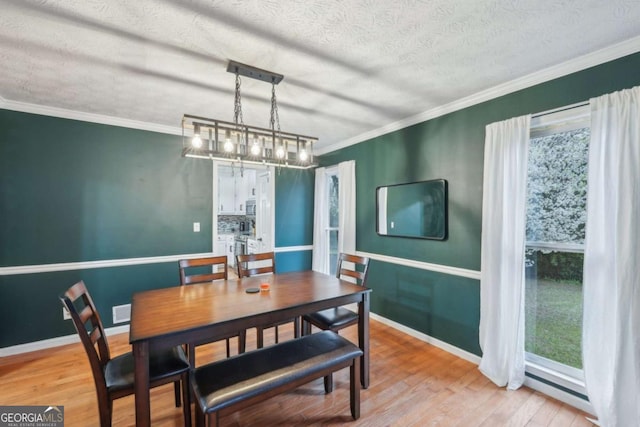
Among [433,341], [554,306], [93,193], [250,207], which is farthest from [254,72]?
[250,207]

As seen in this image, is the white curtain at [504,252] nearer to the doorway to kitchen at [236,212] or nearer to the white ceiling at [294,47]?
the white ceiling at [294,47]

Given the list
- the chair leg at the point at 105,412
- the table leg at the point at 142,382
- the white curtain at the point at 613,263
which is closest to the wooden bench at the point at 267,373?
the table leg at the point at 142,382

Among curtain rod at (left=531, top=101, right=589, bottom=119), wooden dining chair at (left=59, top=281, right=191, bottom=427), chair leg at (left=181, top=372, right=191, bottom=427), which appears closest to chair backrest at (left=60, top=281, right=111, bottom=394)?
wooden dining chair at (left=59, top=281, right=191, bottom=427)

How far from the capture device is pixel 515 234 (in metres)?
2.29

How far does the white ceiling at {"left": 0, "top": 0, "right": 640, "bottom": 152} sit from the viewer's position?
60.6 inches

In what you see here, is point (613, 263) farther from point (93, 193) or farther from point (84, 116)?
point (84, 116)

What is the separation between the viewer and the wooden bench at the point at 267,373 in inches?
57.1

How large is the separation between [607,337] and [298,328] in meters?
2.36

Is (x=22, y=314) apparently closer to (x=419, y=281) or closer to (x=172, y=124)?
(x=172, y=124)

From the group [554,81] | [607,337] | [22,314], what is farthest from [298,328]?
[554,81]

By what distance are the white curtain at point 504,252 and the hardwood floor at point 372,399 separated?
0.25m

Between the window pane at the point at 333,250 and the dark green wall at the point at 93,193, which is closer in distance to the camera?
the dark green wall at the point at 93,193

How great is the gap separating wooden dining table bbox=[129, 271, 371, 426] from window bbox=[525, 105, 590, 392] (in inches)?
58.0

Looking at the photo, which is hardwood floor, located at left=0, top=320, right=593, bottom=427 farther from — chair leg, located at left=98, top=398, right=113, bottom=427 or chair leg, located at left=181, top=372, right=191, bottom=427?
chair leg, located at left=98, top=398, right=113, bottom=427
